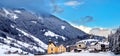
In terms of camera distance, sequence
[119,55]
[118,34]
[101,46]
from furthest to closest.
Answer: [101,46], [118,34], [119,55]

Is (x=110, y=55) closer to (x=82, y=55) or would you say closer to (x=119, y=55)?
(x=119, y=55)

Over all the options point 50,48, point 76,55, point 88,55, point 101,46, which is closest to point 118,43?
A: point 88,55

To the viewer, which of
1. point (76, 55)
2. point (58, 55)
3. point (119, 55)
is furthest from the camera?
point (58, 55)

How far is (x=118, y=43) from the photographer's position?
95500 mm

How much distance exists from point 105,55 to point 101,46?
3684 cm

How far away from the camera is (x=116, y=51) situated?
92.8 m

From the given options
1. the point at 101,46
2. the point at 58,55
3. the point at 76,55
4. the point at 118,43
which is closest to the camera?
the point at 118,43

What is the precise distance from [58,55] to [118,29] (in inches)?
778

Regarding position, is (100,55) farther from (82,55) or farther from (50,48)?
(50,48)

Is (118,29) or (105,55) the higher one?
(118,29)

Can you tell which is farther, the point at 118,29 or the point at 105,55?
the point at 118,29

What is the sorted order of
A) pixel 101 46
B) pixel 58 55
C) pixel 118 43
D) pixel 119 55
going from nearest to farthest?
pixel 119 55
pixel 118 43
pixel 58 55
pixel 101 46

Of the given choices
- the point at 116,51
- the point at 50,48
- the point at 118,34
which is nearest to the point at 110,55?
the point at 116,51

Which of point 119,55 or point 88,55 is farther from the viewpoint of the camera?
point 88,55
